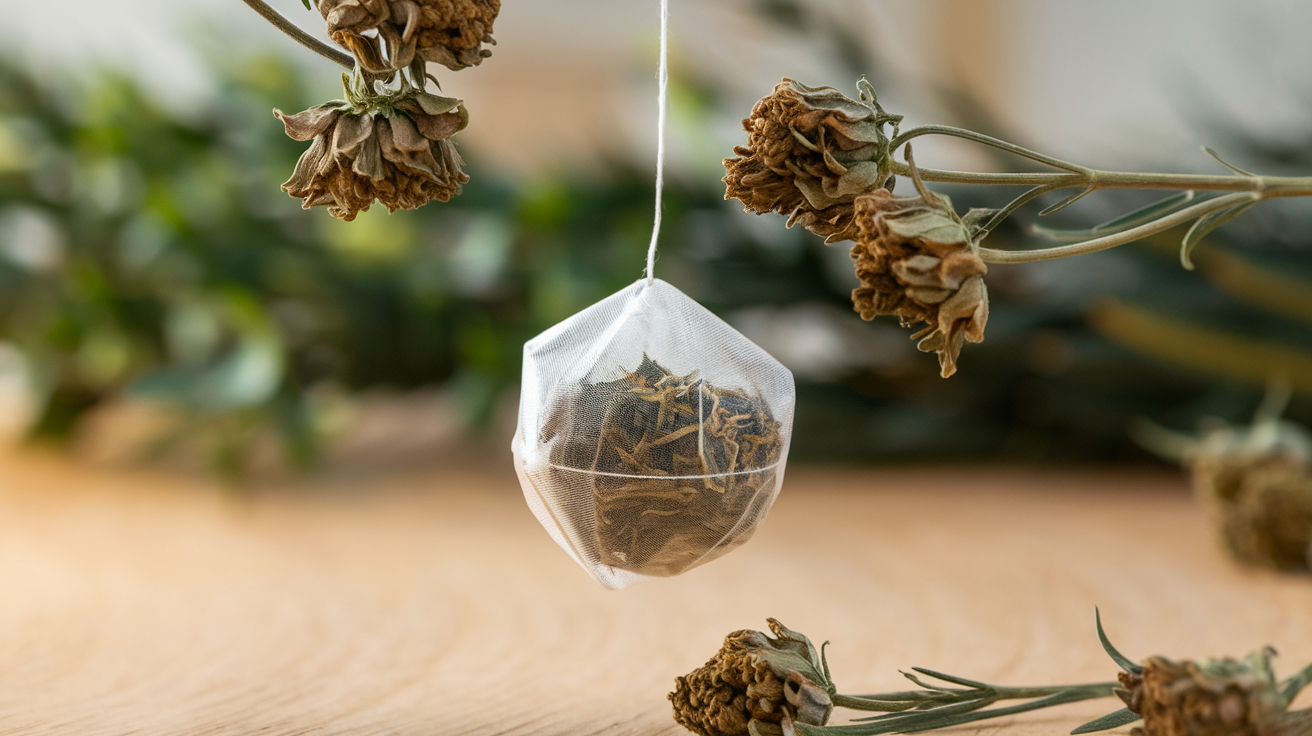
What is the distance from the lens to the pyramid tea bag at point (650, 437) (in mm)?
306

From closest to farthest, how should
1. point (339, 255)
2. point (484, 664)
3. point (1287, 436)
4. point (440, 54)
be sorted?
point (440, 54)
point (484, 664)
point (1287, 436)
point (339, 255)

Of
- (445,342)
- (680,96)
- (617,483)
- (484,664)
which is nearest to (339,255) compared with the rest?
(445,342)

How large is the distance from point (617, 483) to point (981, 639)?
0.22m

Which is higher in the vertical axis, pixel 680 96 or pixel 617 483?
pixel 680 96

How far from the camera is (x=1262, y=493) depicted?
53 cm

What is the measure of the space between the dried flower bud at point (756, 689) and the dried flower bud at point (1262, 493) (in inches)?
12.8

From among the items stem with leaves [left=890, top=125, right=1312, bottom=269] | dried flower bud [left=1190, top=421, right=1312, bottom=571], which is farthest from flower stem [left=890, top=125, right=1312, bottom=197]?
dried flower bud [left=1190, top=421, right=1312, bottom=571]

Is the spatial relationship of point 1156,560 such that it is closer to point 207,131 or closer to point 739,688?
point 739,688

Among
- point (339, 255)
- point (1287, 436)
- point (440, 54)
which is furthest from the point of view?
point (339, 255)

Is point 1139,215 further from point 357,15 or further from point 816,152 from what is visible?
point 357,15

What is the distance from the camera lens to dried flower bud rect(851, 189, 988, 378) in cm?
26

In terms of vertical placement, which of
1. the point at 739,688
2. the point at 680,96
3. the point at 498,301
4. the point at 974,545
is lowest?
the point at 739,688

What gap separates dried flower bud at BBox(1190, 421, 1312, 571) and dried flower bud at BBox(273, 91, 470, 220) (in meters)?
0.43

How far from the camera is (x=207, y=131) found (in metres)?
0.80
